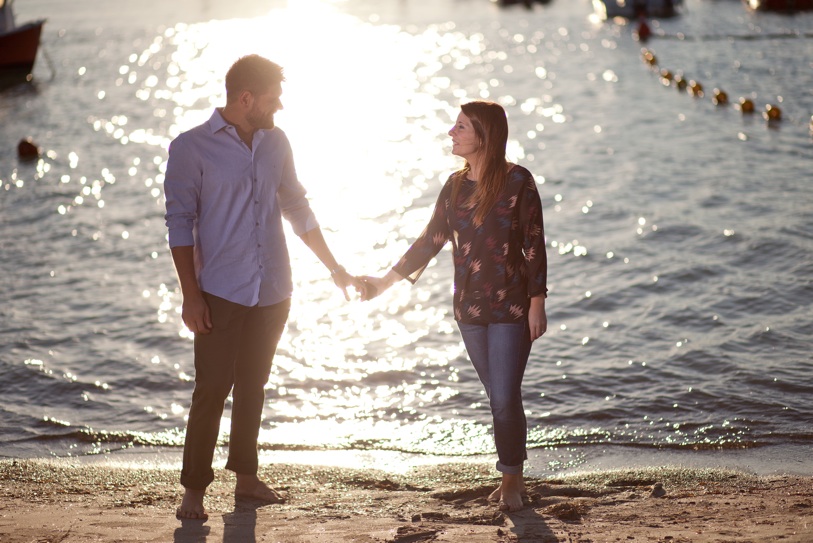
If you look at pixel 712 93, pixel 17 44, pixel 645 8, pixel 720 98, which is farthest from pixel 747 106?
pixel 645 8

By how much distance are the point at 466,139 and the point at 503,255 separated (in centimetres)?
58

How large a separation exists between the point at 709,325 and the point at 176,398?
16.9 feet

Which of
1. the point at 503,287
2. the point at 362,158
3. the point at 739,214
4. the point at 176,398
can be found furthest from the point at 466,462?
the point at 362,158

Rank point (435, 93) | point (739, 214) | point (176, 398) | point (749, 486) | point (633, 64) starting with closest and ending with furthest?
point (749, 486)
point (176, 398)
point (739, 214)
point (435, 93)
point (633, 64)

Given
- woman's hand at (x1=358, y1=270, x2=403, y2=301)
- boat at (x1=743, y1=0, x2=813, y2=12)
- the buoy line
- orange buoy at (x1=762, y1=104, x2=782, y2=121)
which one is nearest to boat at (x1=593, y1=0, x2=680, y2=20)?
boat at (x1=743, y1=0, x2=813, y2=12)

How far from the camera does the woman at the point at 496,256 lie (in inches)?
194

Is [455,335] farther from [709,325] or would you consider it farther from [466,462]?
[466,462]

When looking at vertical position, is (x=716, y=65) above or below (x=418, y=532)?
above

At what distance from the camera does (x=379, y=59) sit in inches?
2073

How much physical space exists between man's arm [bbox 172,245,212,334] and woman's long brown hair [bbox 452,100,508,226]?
135 cm

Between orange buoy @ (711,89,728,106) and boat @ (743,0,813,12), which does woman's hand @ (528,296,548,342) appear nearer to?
orange buoy @ (711,89,728,106)

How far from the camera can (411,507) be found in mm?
5551

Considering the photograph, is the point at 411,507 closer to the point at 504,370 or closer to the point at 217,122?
the point at 504,370

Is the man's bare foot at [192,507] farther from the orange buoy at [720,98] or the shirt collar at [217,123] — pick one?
the orange buoy at [720,98]
